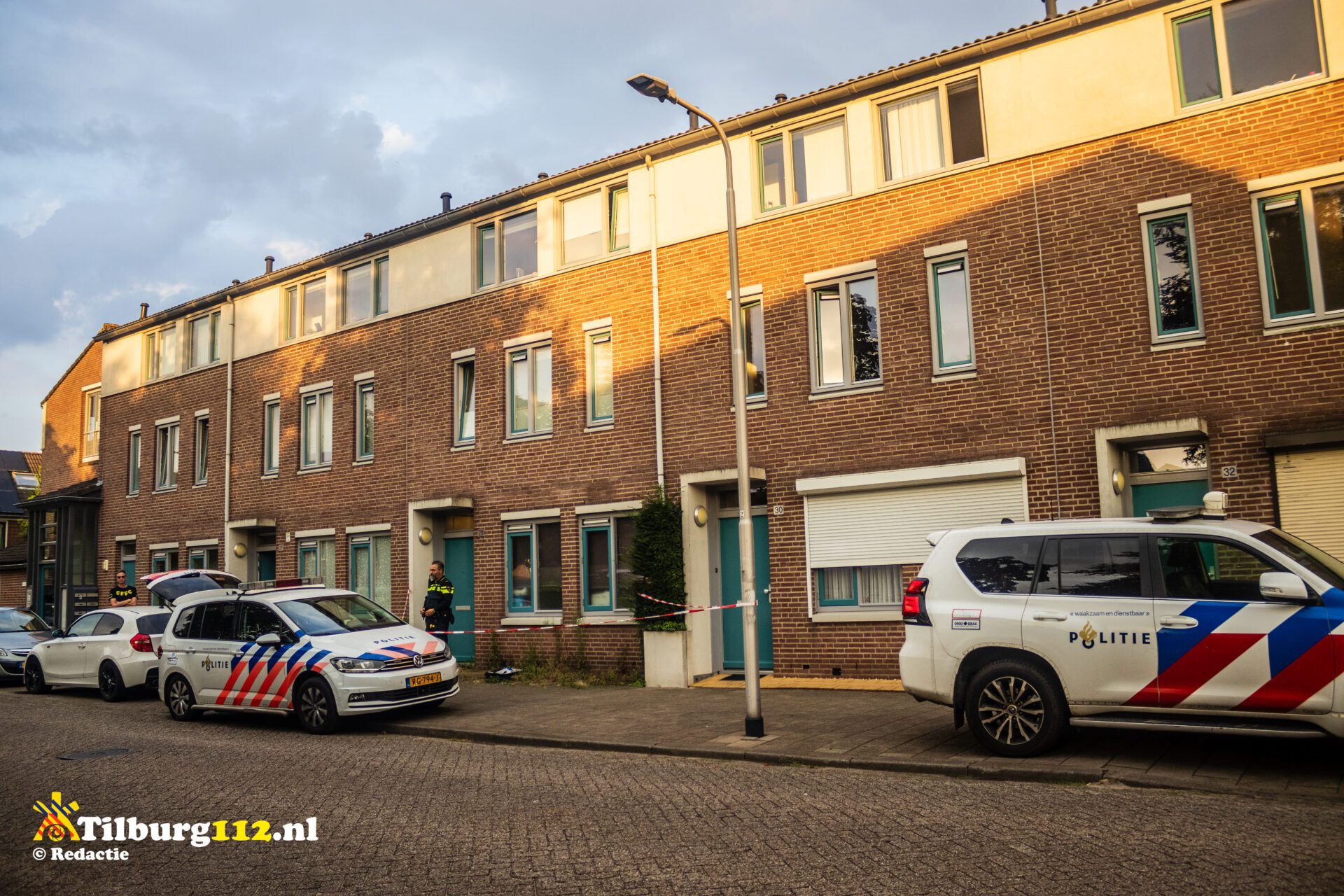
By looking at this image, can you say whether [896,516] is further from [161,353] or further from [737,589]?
[161,353]

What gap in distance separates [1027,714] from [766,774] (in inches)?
87.4

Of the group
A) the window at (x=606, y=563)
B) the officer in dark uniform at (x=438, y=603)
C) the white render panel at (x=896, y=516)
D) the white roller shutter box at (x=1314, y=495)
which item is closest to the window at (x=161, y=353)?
the officer in dark uniform at (x=438, y=603)

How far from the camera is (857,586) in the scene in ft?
48.9

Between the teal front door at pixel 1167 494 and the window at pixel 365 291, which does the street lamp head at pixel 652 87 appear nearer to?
the teal front door at pixel 1167 494

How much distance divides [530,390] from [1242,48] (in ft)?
38.8

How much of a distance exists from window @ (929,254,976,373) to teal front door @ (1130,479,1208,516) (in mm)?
2706

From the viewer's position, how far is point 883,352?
1489 cm

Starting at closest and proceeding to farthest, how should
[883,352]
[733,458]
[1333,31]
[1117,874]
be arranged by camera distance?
[1117,874] < [1333,31] < [883,352] < [733,458]

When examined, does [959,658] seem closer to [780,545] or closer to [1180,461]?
[1180,461]

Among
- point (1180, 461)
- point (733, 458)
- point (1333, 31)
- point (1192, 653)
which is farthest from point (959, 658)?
point (1333, 31)

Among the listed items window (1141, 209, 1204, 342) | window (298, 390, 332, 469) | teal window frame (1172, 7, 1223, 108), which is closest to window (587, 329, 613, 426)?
window (298, 390, 332, 469)

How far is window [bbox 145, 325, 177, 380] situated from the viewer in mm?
27469

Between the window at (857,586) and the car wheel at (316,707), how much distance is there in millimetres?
6592

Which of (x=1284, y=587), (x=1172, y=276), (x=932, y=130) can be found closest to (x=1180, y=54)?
(x=1172, y=276)
